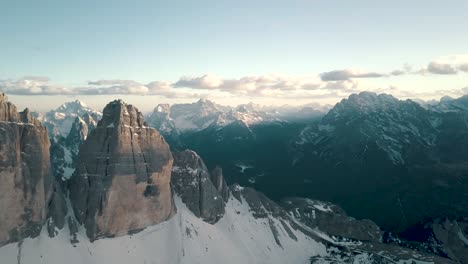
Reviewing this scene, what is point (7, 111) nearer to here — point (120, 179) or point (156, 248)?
point (120, 179)

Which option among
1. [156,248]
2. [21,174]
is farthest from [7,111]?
[156,248]

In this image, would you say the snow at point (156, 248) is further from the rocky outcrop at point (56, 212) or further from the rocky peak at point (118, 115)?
the rocky peak at point (118, 115)

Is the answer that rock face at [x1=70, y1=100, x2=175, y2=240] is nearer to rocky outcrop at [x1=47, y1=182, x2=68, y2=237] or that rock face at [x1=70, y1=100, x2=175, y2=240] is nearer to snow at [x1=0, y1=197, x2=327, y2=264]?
snow at [x1=0, y1=197, x2=327, y2=264]

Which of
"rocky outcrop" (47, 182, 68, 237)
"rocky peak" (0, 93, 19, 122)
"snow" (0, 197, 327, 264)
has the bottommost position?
"snow" (0, 197, 327, 264)

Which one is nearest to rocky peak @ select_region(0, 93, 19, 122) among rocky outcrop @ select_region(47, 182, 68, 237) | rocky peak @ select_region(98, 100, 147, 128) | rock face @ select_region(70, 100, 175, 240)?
rocky outcrop @ select_region(47, 182, 68, 237)

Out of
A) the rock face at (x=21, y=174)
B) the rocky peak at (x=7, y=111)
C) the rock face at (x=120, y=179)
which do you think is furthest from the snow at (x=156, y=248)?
the rocky peak at (x=7, y=111)

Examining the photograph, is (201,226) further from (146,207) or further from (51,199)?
(51,199)

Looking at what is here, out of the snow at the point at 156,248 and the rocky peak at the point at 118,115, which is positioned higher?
the rocky peak at the point at 118,115
